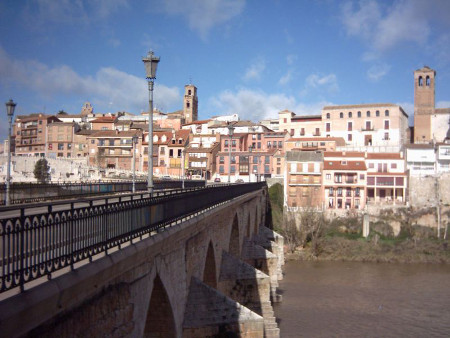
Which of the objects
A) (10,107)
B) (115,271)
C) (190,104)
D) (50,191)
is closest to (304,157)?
(50,191)

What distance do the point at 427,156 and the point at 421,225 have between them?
15.7 metres

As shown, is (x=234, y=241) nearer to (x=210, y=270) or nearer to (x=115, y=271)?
(x=210, y=270)

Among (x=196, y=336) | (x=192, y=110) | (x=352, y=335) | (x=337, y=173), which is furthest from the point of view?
(x=192, y=110)

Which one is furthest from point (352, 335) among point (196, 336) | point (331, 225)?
point (331, 225)

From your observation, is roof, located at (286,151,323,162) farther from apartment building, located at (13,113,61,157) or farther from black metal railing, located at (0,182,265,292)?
black metal railing, located at (0,182,265,292)

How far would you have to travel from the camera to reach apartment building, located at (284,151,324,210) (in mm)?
58594

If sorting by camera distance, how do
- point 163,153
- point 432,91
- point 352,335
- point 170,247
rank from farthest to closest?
point 432,91 < point 163,153 < point 352,335 < point 170,247

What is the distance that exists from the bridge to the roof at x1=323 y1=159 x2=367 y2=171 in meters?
44.0

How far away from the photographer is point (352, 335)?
2408 cm

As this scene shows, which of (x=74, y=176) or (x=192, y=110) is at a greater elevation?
(x=192, y=110)

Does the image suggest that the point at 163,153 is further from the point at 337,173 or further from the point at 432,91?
the point at 432,91

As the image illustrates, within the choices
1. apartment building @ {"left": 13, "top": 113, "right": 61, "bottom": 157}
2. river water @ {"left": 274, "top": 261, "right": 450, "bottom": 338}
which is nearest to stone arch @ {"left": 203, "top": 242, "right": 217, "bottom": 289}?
river water @ {"left": 274, "top": 261, "right": 450, "bottom": 338}

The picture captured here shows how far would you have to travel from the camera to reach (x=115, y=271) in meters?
6.53

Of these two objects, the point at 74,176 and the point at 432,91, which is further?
the point at 432,91
